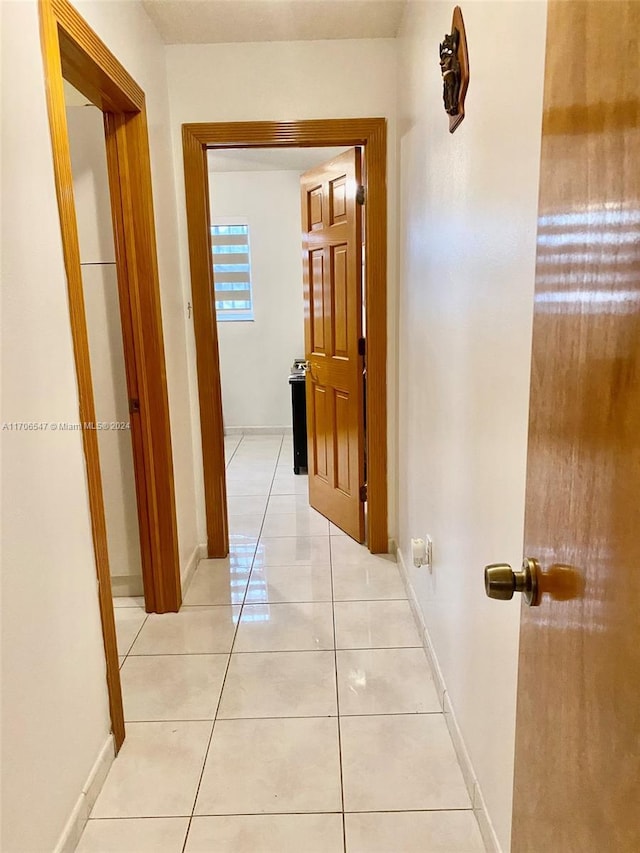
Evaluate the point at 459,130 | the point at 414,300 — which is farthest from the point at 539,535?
the point at 414,300

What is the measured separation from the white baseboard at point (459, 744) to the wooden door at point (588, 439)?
0.75 metres

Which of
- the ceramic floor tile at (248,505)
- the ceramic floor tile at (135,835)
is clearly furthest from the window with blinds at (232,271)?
the ceramic floor tile at (135,835)

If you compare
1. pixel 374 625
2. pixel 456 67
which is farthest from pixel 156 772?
pixel 456 67

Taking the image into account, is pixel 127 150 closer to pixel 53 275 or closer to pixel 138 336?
pixel 138 336

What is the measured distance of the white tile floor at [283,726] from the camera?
1.61 m

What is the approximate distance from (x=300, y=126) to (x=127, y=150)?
890 millimetres

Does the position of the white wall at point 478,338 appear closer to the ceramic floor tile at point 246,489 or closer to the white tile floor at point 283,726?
the white tile floor at point 283,726

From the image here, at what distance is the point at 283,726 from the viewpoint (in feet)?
6.52

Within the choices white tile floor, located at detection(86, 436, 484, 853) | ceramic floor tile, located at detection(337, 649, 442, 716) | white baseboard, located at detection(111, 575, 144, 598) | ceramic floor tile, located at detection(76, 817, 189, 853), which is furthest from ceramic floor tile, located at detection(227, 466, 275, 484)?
ceramic floor tile, located at detection(76, 817, 189, 853)

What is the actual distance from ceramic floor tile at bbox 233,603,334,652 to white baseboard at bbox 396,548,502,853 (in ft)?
1.23

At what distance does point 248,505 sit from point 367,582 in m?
1.41

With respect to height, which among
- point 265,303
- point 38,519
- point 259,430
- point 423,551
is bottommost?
point 259,430

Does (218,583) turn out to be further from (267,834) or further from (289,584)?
(267,834)

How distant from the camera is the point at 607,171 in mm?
588
